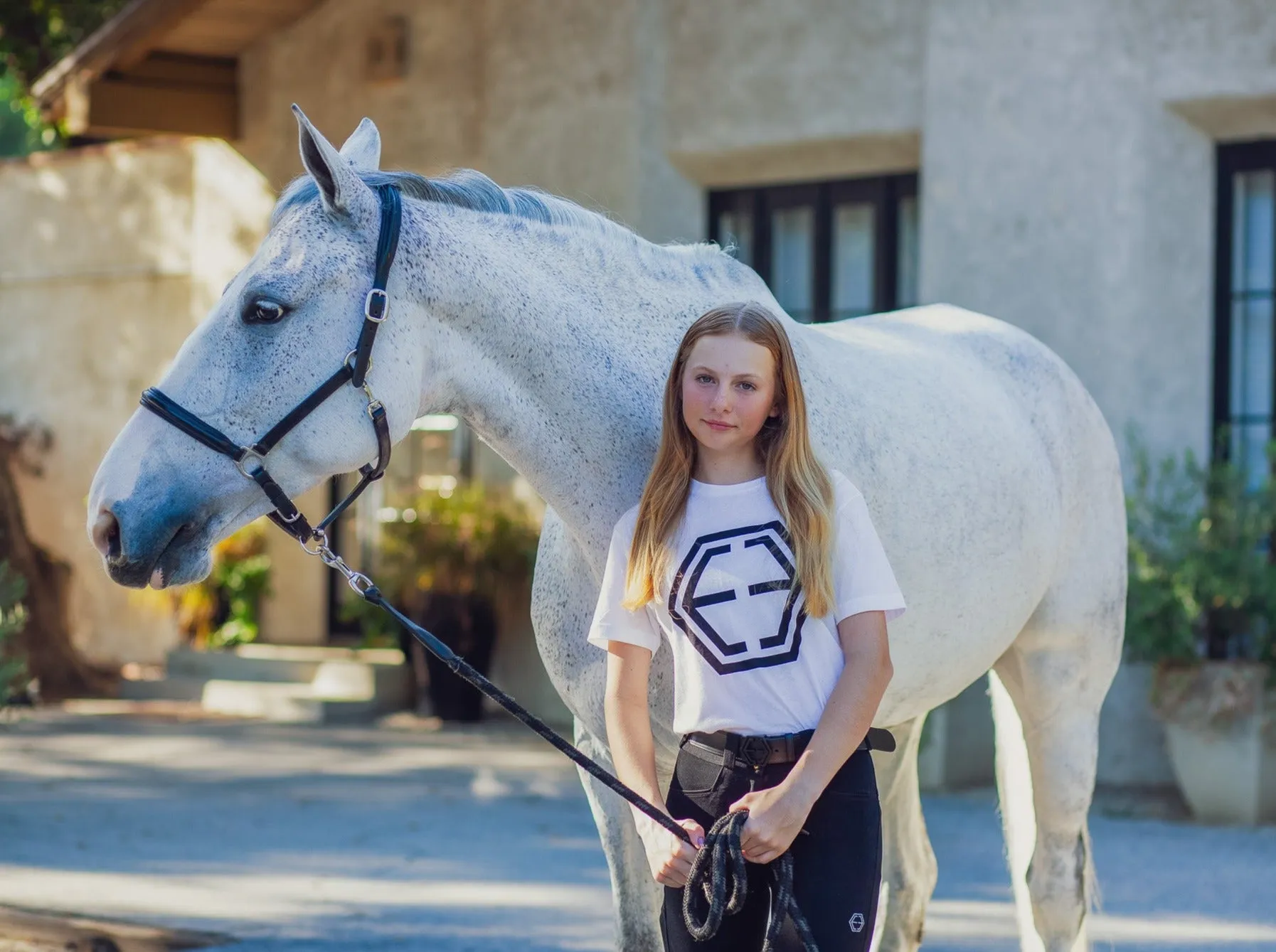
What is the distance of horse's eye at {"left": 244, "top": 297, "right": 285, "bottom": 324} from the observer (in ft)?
8.11

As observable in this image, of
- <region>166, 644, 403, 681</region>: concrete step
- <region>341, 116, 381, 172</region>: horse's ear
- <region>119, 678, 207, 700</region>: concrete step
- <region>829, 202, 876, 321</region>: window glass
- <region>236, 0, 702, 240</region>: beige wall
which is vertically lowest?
<region>119, 678, 207, 700</region>: concrete step

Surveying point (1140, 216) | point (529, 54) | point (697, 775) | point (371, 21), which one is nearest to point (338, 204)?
point (697, 775)

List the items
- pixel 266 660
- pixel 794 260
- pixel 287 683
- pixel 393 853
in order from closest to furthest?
pixel 393 853, pixel 794 260, pixel 287 683, pixel 266 660

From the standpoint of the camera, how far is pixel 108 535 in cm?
242

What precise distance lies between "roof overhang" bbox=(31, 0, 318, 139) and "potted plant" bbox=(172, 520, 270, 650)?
109 inches

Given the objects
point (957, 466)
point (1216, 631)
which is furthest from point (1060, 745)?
point (1216, 631)

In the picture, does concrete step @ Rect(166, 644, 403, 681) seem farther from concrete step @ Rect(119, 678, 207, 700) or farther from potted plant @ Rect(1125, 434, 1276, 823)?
potted plant @ Rect(1125, 434, 1276, 823)

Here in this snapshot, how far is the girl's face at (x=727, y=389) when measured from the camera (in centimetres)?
240

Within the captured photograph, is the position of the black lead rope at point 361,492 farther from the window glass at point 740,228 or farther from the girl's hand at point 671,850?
the window glass at point 740,228

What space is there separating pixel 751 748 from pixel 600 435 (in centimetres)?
60

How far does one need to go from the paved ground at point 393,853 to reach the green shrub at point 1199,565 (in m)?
0.82

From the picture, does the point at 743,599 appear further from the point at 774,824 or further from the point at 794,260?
the point at 794,260

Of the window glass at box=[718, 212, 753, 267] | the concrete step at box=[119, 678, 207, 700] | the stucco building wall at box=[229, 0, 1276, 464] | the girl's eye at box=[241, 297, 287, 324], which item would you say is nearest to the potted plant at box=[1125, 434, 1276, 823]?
the stucco building wall at box=[229, 0, 1276, 464]

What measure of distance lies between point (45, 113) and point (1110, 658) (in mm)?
8495
